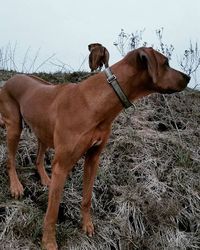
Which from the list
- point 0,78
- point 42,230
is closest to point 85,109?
point 42,230

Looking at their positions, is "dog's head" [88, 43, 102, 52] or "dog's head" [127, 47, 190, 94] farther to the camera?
"dog's head" [88, 43, 102, 52]

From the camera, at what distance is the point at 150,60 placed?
4.11 metres

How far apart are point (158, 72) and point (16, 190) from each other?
2.09 meters

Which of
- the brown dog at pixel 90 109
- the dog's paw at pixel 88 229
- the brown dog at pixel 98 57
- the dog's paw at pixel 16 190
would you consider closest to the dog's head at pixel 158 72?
the brown dog at pixel 90 109

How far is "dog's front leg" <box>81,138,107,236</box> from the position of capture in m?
4.67

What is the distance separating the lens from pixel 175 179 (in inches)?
230

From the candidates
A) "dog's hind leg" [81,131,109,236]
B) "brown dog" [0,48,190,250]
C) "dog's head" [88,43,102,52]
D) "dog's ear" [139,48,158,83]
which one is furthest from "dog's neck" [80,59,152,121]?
"dog's head" [88,43,102,52]

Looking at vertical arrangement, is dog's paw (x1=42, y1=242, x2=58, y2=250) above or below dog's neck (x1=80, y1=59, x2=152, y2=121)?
below

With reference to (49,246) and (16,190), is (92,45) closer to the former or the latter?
(16,190)

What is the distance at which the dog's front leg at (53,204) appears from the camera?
4344 mm

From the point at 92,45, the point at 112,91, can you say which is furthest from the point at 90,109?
the point at 92,45

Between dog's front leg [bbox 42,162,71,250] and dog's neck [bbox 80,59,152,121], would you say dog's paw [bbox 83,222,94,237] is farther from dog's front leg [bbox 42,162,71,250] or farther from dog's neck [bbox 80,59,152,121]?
dog's neck [bbox 80,59,152,121]

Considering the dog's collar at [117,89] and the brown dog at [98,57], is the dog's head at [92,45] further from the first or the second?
the dog's collar at [117,89]

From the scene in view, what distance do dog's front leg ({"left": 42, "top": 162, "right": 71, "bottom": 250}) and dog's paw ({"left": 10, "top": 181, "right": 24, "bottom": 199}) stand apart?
77 centimetres
